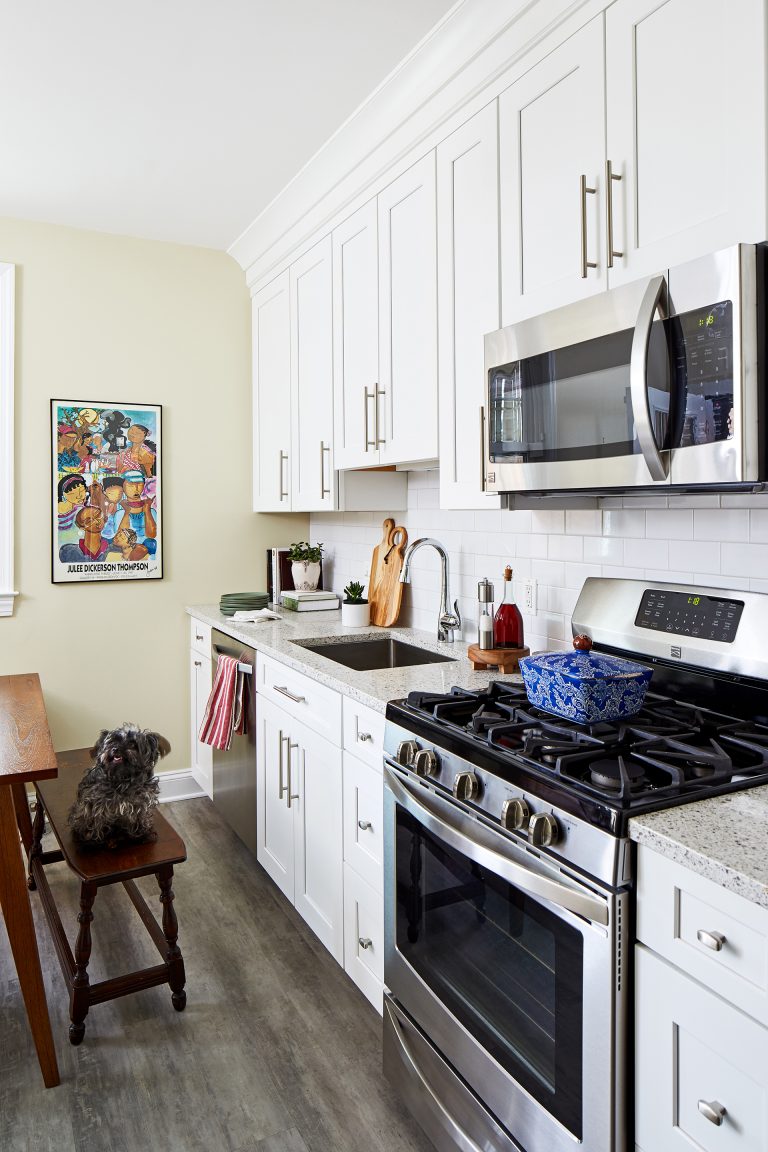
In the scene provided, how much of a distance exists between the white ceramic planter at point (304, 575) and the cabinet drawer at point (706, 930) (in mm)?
2710

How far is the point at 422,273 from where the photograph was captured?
2.38 metres

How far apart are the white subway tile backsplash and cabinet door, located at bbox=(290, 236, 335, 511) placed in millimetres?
329

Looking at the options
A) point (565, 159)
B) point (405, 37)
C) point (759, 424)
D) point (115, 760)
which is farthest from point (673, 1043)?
point (405, 37)

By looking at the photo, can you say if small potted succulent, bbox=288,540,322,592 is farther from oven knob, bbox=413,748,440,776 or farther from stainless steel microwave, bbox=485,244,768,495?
oven knob, bbox=413,748,440,776

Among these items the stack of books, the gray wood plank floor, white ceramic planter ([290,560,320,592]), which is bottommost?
the gray wood plank floor

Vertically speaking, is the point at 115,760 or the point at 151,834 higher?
the point at 115,760

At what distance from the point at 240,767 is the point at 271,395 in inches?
67.0

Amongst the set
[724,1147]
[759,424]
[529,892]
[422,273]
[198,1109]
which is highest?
[422,273]

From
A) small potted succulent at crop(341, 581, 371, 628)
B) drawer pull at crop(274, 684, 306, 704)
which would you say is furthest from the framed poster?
drawer pull at crop(274, 684, 306, 704)

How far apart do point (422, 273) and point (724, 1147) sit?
2158 mm

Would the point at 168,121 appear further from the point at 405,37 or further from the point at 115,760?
the point at 115,760

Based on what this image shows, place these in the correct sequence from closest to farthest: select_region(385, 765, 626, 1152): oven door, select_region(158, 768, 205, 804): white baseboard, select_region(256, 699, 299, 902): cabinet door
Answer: select_region(385, 765, 626, 1152): oven door, select_region(256, 699, 299, 902): cabinet door, select_region(158, 768, 205, 804): white baseboard

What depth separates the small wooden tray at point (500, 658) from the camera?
87.0 inches

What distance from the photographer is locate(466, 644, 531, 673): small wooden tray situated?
87.0 inches
